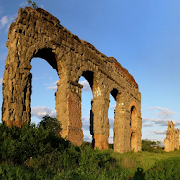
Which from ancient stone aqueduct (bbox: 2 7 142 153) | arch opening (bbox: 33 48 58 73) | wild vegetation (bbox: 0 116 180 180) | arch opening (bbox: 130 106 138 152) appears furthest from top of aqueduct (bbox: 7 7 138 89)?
wild vegetation (bbox: 0 116 180 180)

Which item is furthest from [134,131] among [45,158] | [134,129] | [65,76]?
[45,158]

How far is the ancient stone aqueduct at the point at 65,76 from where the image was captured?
8234 millimetres

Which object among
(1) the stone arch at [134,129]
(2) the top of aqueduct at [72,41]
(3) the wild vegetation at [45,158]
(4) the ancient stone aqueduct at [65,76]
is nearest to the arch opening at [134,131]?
(1) the stone arch at [134,129]

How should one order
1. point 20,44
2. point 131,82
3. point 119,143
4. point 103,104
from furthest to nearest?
point 131,82
point 119,143
point 103,104
point 20,44

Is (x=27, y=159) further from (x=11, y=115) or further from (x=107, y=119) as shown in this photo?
(x=107, y=119)

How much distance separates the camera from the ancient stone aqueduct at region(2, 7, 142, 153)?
8234 mm

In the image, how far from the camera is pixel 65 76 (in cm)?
1056

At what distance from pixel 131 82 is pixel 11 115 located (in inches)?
510

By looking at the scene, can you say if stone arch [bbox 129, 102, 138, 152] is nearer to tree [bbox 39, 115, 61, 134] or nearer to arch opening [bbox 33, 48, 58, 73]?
arch opening [bbox 33, 48, 58, 73]

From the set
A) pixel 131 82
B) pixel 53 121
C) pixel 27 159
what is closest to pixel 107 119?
pixel 53 121

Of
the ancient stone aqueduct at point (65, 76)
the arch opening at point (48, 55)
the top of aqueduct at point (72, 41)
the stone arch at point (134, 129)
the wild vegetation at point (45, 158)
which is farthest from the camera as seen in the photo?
the stone arch at point (134, 129)

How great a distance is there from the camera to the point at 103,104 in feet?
43.9

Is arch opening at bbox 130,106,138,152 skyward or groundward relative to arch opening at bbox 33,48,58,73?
groundward

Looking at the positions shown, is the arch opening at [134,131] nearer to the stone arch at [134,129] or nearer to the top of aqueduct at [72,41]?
the stone arch at [134,129]
